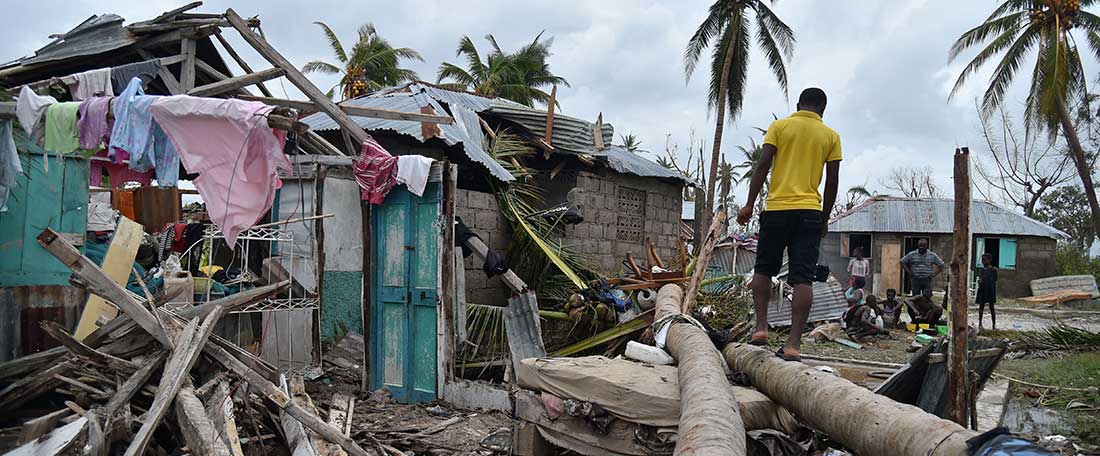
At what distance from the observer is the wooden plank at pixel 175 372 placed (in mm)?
3918

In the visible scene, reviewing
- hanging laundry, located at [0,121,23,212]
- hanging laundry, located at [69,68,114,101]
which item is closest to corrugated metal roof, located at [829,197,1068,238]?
hanging laundry, located at [69,68,114,101]

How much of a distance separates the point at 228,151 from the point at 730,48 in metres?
16.4

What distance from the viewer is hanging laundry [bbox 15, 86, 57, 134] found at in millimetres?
5094

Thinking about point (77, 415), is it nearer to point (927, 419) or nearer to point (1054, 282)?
point (927, 419)

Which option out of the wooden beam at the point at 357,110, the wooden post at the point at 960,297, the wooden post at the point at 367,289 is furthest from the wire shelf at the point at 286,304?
the wooden post at the point at 960,297

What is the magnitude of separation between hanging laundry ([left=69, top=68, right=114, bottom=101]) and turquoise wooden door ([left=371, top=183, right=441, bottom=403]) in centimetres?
284

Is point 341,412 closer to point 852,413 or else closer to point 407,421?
point 407,421

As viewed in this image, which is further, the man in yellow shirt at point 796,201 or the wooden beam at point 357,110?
the wooden beam at point 357,110

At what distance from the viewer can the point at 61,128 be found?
17.1 feet

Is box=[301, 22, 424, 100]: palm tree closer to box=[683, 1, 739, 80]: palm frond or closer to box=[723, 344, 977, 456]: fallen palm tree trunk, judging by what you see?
box=[683, 1, 739, 80]: palm frond

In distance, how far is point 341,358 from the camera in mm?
7852

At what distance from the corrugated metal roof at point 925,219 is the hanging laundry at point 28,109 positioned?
25.1 metres

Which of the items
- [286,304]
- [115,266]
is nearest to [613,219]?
[286,304]

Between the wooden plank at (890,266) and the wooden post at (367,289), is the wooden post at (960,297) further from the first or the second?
the wooden plank at (890,266)
